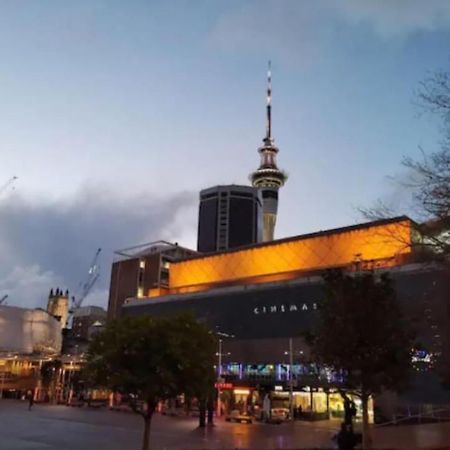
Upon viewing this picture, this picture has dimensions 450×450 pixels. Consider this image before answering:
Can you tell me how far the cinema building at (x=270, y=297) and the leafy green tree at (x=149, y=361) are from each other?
154 ft

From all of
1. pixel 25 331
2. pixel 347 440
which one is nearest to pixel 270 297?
pixel 25 331

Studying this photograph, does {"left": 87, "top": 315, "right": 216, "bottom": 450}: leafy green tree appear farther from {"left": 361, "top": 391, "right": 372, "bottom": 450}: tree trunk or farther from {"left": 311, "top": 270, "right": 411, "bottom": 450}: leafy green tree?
{"left": 361, "top": 391, "right": 372, "bottom": 450}: tree trunk

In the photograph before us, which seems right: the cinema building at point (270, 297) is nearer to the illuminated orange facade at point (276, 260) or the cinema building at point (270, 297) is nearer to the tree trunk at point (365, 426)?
the illuminated orange facade at point (276, 260)

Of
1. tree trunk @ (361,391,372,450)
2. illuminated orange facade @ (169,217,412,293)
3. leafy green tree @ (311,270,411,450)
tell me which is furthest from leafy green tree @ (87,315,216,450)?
illuminated orange facade @ (169,217,412,293)

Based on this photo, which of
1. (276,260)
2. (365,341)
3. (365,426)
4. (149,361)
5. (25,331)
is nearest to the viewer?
(365,426)

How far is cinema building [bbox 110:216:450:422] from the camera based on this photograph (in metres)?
85.1

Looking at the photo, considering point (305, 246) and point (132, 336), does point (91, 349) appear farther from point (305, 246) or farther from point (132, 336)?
point (305, 246)

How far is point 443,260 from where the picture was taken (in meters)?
17.8

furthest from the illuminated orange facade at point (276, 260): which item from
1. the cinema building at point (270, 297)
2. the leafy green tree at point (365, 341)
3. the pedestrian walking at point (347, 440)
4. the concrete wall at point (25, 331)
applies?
the pedestrian walking at point (347, 440)

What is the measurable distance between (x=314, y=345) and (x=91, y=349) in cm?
831

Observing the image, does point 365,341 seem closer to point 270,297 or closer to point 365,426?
point 365,426

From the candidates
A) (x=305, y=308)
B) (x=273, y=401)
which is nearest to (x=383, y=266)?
(x=305, y=308)

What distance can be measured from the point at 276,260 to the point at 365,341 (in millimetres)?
107863

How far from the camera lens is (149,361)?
1942 cm
